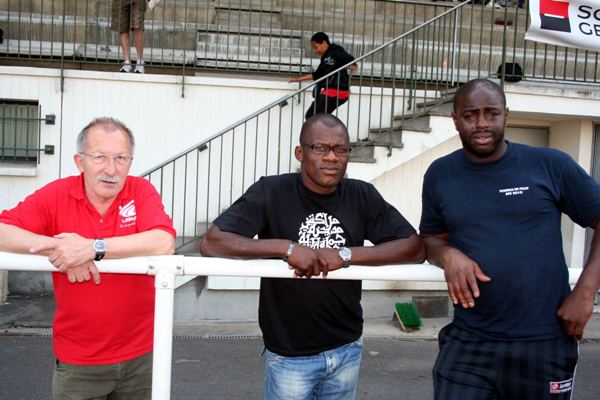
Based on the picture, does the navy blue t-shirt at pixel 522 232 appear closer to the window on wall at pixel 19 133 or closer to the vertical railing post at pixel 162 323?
the vertical railing post at pixel 162 323

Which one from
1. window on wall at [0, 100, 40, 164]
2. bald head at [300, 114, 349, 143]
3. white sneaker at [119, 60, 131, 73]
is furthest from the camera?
white sneaker at [119, 60, 131, 73]

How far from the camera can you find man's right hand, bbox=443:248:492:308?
89.4 inches

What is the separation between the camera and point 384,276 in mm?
2238

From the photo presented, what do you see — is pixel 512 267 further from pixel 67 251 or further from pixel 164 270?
pixel 67 251

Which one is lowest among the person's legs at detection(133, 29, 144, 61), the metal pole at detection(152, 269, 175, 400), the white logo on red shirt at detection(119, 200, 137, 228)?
the metal pole at detection(152, 269, 175, 400)

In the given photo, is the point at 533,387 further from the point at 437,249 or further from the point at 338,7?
the point at 338,7

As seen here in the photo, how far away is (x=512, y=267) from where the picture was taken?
2.33 metres

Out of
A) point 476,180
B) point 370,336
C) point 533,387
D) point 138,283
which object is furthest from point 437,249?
point 370,336

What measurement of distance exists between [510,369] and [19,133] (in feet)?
23.2

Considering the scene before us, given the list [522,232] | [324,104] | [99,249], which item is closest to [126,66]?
[324,104]

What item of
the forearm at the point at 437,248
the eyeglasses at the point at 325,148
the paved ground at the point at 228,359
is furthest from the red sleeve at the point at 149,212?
the paved ground at the point at 228,359

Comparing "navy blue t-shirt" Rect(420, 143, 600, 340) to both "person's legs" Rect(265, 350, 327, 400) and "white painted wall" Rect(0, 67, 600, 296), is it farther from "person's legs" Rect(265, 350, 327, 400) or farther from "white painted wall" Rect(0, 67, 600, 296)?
"white painted wall" Rect(0, 67, 600, 296)

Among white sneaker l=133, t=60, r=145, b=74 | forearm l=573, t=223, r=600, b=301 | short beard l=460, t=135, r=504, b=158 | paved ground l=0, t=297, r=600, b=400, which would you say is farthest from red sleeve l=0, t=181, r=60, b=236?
white sneaker l=133, t=60, r=145, b=74

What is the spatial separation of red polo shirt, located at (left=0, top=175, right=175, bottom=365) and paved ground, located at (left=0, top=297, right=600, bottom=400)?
8.25 ft
